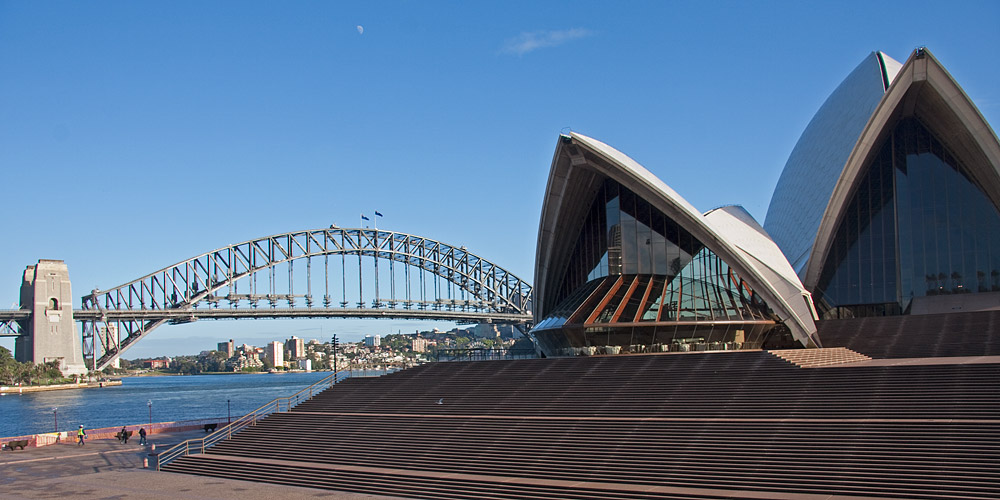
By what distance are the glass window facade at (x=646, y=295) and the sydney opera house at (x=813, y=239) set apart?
1.7 inches

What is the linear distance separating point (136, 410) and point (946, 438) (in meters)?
55.2

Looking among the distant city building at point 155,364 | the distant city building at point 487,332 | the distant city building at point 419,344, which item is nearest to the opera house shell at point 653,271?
the distant city building at point 487,332

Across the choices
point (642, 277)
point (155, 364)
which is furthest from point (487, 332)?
point (155, 364)

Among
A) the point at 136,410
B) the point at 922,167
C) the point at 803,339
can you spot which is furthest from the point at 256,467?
the point at 136,410

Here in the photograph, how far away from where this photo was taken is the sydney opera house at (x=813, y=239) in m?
26.8

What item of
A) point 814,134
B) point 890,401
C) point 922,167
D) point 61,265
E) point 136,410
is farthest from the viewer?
point 61,265

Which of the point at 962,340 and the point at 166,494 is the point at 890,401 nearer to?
the point at 962,340

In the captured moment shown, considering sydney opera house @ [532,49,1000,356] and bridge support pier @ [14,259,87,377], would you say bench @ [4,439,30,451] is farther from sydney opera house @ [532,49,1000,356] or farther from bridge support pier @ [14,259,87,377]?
bridge support pier @ [14,259,87,377]

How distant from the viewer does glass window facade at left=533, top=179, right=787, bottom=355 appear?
2658 centimetres

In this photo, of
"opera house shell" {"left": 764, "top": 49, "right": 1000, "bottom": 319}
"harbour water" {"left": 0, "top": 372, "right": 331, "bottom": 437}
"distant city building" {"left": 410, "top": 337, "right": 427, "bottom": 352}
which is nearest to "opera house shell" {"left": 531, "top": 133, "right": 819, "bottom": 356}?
"opera house shell" {"left": 764, "top": 49, "right": 1000, "bottom": 319}

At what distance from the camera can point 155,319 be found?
80.9 metres

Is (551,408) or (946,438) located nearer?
(946,438)

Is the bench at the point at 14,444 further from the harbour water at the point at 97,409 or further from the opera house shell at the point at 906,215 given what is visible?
the opera house shell at the point at 906,215

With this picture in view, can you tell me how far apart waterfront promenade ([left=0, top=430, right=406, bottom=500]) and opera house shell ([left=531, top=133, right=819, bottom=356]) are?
454 inches
